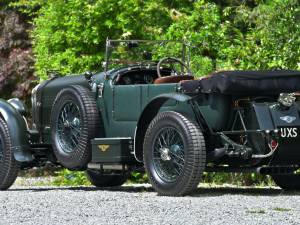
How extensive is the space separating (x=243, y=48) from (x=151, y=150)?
6099 mm

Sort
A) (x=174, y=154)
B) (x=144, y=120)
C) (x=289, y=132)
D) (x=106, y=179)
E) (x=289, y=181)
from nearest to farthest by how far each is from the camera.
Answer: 1. (x=289, y=132)
2. (x=174, y=154)
3. (x=144, y=120)
4. (x=289, y=181)
5. (x=106, y=179)

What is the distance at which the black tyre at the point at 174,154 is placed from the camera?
33.8ft

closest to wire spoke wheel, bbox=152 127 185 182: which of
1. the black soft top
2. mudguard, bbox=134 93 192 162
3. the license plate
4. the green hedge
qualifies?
mudguard, bbox=134 93 192 162

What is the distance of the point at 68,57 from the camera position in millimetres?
18781

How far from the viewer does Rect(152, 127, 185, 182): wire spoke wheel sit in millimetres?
10625

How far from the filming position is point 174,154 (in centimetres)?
1068

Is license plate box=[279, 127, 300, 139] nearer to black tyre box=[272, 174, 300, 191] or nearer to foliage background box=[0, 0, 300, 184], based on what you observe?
black tyre box=[272, 174, 300, 191]

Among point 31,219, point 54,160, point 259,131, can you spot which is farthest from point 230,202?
point 54,160

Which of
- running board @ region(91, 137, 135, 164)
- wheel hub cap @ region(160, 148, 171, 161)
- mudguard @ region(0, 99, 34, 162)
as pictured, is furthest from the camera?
mudguard @ region(0, 99, 34, 162)

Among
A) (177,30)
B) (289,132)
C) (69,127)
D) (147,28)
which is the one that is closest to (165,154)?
(289,132)

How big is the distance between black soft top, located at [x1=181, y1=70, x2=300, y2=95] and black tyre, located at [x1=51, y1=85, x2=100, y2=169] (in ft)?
4.68

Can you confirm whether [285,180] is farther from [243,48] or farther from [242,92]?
[243,48]

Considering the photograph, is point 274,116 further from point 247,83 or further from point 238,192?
point 238,192

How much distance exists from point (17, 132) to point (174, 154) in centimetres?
285
